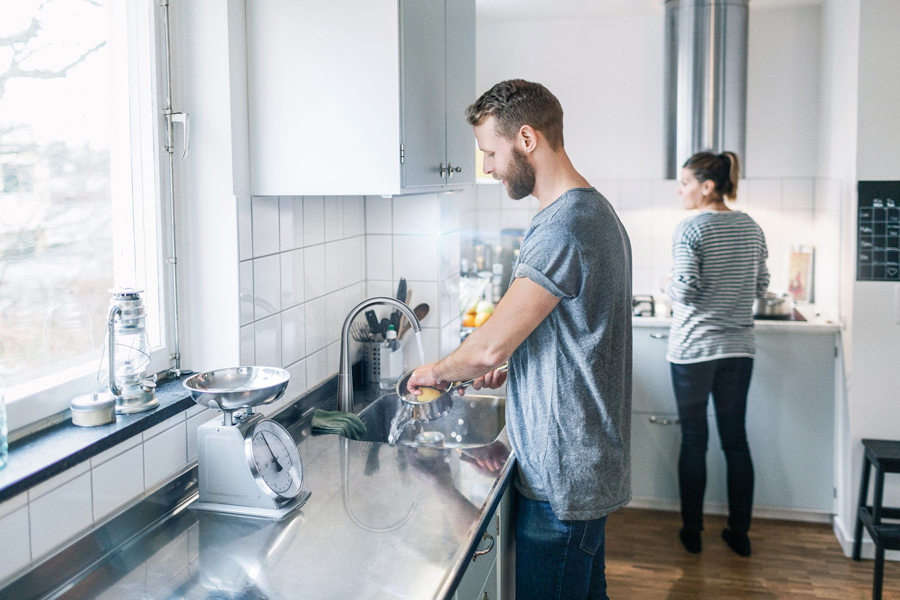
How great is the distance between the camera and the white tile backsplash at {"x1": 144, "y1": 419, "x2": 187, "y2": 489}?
1602 millimetres

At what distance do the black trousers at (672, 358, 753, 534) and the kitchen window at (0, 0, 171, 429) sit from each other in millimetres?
2152

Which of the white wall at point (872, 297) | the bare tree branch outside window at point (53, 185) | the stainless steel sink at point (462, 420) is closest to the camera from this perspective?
the bare tree branch outside window at point (53, 185)

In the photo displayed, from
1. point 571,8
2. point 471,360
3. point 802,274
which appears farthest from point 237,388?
point 802,274

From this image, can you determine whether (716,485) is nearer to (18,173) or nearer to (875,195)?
(875,195)

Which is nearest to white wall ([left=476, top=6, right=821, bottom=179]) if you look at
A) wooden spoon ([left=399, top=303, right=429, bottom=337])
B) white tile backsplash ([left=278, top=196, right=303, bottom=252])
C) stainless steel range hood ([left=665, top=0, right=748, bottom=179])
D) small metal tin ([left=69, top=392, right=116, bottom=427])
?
stainless steel range hood ([left=665, top=0, right=748, bottom=179])

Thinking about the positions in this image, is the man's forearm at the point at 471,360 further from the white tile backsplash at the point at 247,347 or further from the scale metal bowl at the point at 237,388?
the white tile backsplash at the point at 247,347

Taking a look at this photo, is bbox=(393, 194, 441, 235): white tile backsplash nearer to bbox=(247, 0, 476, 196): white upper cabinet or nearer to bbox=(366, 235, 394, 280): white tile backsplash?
bbox=(366, 235, 394, 280): white tile backsplash

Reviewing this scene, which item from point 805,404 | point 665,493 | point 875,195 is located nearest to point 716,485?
point 665,493

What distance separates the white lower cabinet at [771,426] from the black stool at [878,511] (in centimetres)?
28

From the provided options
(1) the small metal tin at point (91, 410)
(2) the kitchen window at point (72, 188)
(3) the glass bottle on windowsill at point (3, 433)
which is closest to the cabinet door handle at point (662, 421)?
(2) the kitchen window at point (72, 188)

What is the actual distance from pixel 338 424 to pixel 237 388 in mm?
616

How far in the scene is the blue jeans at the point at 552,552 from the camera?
5.61 ft

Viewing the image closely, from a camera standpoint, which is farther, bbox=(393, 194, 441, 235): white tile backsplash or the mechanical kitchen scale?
bbox=(393, 194, 441, 235): white tile backsplash

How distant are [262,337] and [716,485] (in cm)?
237
